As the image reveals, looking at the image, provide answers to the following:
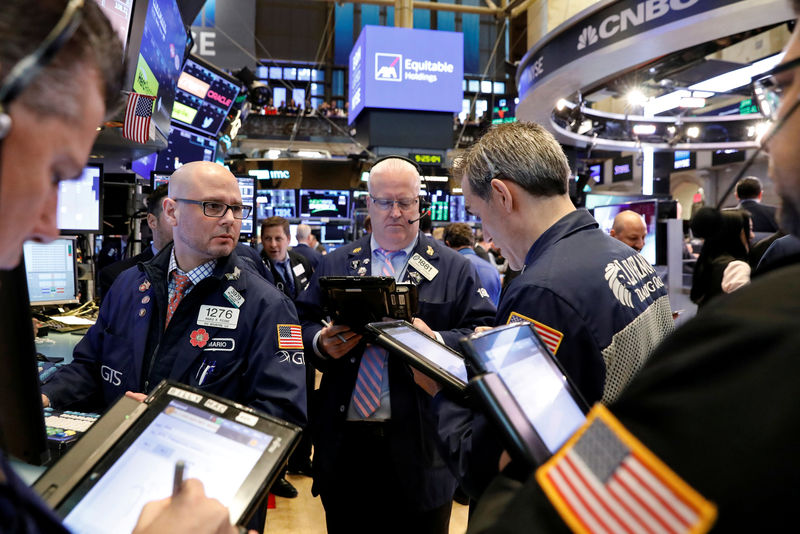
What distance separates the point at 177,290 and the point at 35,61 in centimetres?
162

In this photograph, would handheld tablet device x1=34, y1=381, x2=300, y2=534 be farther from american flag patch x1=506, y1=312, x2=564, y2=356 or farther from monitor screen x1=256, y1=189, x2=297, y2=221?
monitor screen x1=256, y1=189, x2=297, y2=221

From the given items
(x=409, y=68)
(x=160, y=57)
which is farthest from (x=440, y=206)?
(x=160, y=57)

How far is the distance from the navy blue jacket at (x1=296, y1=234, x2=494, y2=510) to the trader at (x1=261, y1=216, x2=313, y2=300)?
2.62m

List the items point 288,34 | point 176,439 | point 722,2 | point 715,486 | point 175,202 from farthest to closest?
point 288,34, point 722,2, point 175,202, point 176,439, point 715,486

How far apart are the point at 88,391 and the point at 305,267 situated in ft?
12.4

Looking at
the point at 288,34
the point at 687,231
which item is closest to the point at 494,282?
the point at 687,231

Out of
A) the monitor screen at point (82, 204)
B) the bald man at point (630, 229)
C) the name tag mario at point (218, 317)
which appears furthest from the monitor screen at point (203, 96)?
the name tag mario at point (218, 317)

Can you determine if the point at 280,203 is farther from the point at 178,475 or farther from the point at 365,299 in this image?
the point at 178,475

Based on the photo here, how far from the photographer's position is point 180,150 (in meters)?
6.00

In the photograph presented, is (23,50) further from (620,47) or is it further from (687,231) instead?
(687,231)

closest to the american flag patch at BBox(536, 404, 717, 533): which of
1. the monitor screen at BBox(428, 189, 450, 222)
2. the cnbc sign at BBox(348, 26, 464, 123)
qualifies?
the monitor screen at BBox(428, 189, 450, 222)

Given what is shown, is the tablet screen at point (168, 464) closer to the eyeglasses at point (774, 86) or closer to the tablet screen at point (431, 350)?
the tablet screen at point (431, 350)

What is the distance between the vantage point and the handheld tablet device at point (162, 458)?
0.95m

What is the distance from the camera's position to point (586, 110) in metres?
9.50
